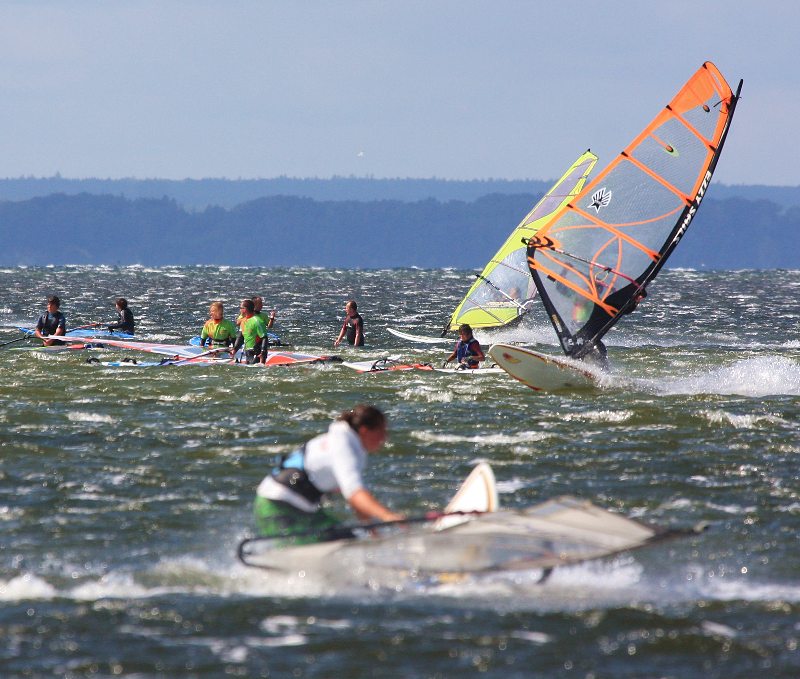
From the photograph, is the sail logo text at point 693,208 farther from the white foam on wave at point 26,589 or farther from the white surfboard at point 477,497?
the white foam on wave at point 26,589

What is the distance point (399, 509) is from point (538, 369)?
8.36 metres

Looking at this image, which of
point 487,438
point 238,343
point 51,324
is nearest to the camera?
point 487,438

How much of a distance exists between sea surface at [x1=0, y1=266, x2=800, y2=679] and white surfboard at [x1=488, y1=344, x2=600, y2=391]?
446 millimetres

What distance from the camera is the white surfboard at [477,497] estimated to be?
30.1ft

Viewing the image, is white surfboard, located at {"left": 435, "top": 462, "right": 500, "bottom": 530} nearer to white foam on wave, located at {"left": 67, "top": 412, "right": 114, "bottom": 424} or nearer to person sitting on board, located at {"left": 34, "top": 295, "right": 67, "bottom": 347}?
white foam on wave, located at {"left": 67, "top": 412, "right": 114, "bottom": 424}

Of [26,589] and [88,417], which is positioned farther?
[88,417]

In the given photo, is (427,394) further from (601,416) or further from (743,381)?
(743,381)

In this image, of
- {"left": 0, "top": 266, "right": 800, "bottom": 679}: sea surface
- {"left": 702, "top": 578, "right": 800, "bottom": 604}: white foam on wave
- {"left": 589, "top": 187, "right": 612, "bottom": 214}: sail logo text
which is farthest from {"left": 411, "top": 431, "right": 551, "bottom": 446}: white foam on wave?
{"left": 589, "top": 187, "right": 612, "bottom": 214}: sail logo text

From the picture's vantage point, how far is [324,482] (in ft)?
28.0

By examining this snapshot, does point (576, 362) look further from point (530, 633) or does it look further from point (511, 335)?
point (530, 633)

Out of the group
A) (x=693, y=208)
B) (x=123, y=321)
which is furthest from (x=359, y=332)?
(x=693, y=208)

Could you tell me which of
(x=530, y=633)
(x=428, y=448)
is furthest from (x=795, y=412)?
(x=530, y=633)

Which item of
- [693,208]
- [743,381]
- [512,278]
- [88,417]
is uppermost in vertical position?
[693,208]

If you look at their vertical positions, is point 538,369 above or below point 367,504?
below
